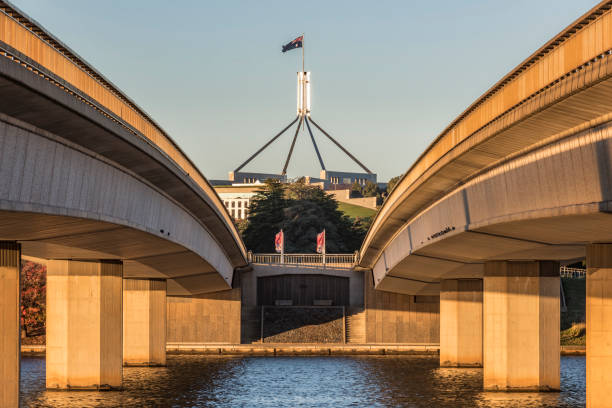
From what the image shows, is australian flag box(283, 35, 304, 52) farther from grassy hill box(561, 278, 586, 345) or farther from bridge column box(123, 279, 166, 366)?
bridge column box(123, 279, 166, 366)

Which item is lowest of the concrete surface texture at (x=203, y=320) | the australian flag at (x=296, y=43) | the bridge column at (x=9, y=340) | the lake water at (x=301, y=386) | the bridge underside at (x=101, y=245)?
the lake water at (x=301, y=386)

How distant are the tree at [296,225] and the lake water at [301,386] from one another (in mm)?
52693

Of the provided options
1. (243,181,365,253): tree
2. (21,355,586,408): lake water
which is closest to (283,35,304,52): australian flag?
(243,181,365,253): tree

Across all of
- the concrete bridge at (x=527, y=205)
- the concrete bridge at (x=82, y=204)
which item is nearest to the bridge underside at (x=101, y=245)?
the concrete bridge at (x=82, y=204)

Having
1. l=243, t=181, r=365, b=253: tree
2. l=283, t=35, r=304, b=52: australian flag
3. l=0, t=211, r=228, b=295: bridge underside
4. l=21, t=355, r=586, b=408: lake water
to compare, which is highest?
l=283, t=35, r=304, b=52: australian flag

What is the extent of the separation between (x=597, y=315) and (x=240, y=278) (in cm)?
4818

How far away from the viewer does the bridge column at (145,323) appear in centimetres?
5738

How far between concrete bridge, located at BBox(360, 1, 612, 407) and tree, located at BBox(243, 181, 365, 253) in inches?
2326

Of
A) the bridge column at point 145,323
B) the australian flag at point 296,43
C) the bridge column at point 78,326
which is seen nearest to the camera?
the bridge column at point 78,326

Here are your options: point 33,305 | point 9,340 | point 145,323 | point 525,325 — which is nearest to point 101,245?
point 9,340

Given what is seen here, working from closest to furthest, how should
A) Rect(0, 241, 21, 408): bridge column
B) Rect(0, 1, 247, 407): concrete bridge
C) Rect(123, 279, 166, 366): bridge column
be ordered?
Rect(0, 1, 247, 407): concrete bridge
Rect(0, 241, 21, 408): bridge column
Rect(123, 279, 166, 366): bridge column

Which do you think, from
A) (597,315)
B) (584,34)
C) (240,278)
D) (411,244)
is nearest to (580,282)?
(240,278)

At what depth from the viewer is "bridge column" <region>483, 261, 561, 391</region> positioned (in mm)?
40781

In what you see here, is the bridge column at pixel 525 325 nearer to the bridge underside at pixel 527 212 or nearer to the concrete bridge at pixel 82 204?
the bridge underside at pixel 527 212
